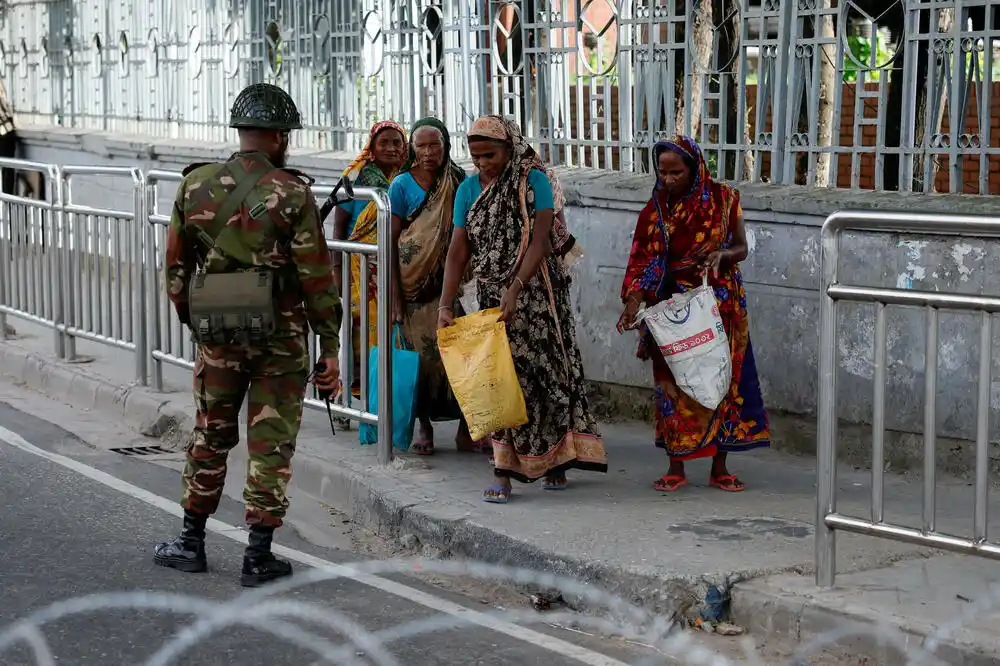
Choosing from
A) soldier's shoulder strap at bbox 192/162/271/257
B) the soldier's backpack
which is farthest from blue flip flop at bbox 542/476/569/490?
soldier's shoulder strap at bbox 192/162/271/257

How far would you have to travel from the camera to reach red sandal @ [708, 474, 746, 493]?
660 cm

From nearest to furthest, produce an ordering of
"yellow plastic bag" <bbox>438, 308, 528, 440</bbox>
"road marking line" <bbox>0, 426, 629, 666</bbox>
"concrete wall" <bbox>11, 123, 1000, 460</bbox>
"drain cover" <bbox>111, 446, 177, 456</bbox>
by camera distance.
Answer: "road marking line" <bbox>0, 426, 629, 666</bbox>
"yellow plastic bag" <bbox>438, 308, 528, 440</bbox>
"concrete wall" <bbox>11, 123, 1000, 460</bbox>
"drain cover" <bbox>111, 446, 177, 456</bbox>

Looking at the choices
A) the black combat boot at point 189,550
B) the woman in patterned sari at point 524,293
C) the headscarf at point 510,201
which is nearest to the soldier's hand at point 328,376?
the black combat boot at point 189,550

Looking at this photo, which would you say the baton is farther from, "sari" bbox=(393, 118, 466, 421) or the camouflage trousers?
the camouflage trousers

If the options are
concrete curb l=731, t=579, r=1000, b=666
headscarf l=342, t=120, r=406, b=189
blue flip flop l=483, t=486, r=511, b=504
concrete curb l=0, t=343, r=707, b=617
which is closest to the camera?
concrete curb l=731, t=579, r=1000, b=666

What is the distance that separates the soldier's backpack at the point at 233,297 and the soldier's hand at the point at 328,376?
30 cm

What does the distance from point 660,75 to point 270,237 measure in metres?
3.47

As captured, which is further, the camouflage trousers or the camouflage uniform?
the camouflage trousers

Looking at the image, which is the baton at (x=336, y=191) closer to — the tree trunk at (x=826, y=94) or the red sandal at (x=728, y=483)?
the red sandal at (x=728, y=483)

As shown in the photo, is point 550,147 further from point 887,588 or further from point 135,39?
point 135,39

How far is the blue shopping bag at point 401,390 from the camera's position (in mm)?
6945

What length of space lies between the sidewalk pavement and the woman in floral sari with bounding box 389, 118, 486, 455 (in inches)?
15.4

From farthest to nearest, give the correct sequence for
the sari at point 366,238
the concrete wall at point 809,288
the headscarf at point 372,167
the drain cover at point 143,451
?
1. the drain cover at point 143,451
2. the headscarf at point 372,167
3. the sari at point 366,238
4. the concrete wall at point 809,288

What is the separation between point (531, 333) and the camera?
20.9ft
